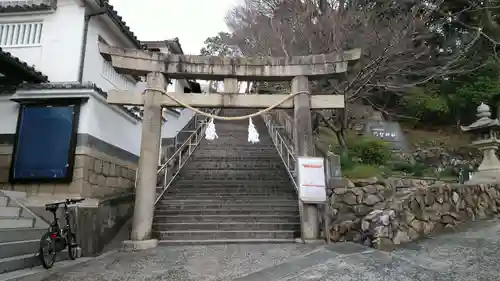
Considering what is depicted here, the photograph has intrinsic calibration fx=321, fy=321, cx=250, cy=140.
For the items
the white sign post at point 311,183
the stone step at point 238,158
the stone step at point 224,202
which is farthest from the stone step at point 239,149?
the white sign post at point 311,183

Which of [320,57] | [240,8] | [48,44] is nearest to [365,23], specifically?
[320,57]

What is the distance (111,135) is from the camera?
9195mm

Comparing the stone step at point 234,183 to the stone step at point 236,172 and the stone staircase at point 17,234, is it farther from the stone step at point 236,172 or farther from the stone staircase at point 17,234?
the stone staircase at point 17,234

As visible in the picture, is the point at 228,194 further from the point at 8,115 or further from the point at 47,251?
the point at 8,115

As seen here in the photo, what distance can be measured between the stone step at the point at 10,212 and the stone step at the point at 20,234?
507mm

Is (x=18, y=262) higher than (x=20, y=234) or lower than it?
lower

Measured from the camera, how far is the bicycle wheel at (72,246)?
6262 mm

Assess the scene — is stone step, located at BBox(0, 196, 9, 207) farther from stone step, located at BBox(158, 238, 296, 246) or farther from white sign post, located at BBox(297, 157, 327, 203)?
white sign post, located at BBox(297, 157, 327, 203)

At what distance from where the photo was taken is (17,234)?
19.2 ft

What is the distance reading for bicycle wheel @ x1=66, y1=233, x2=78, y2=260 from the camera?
20.5 feet

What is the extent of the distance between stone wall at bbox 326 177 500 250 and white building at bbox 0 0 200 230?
629cm

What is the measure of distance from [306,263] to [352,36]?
10.7 meters

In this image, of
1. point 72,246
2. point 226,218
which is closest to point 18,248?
point 72,246

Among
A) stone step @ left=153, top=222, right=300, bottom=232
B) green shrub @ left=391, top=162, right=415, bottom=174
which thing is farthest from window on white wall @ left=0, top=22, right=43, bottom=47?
green shrub @ left=391, top=162, right=415, bottom=174
